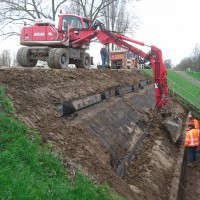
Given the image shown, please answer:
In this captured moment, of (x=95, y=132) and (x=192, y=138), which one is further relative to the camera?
(x=192, y=138)

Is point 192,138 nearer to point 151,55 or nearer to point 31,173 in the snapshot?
point 151,55

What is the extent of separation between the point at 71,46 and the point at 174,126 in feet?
19.4

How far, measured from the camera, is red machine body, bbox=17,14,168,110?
11.6 metres

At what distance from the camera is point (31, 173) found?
14.7 feet

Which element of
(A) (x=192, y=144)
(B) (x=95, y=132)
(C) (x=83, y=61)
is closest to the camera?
(B) (x=95, y=132)

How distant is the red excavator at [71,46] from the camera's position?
11492 millimetres

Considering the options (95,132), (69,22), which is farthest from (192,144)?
(69,22)

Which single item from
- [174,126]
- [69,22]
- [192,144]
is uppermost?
[69,22]

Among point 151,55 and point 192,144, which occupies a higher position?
point 151,55

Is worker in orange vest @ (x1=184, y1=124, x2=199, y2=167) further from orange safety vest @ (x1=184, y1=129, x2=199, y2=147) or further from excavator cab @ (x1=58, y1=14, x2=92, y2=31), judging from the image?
excavator cab @ (x1=58, y1=14, x2=92, y2=31)

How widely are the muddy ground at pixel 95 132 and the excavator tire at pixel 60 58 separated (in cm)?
127

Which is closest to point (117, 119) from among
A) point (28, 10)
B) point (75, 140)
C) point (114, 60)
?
point (75, 140)

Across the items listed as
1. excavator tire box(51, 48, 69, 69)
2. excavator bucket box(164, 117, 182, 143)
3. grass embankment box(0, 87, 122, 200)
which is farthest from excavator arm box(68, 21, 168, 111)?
grass embankment box(0, 87, 122, 200)

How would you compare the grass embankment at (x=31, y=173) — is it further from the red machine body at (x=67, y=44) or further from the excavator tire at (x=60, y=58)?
the excavator tire at (x=60, y=58)
